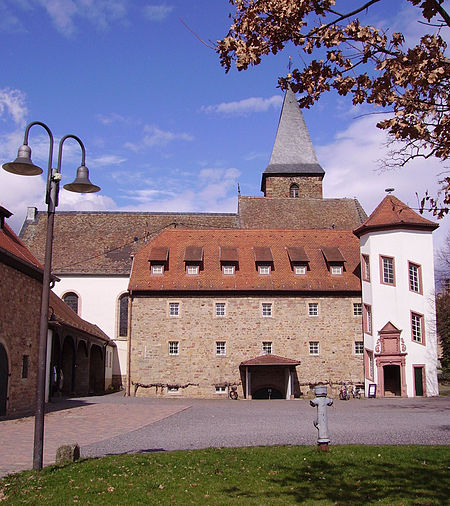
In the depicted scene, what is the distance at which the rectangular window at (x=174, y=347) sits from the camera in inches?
1281

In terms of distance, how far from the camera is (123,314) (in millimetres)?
41688

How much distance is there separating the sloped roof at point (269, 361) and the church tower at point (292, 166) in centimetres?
2088

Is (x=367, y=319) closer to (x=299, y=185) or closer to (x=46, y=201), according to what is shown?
(x=299, y=185)

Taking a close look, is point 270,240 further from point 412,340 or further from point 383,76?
point 383,76

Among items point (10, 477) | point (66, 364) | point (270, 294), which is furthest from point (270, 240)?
point (10, 477)

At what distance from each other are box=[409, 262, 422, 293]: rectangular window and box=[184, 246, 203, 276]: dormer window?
38.2 ft

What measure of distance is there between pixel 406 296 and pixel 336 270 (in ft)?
15.3

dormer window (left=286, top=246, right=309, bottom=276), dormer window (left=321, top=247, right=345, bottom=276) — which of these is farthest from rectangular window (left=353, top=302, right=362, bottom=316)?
dormer window (left=286, top=246, right=309, bottom=276)

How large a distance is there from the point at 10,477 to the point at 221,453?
11.9ft

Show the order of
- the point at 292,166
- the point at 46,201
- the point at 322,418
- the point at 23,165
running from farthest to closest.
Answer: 1. the point at 292,166
2. the point at 322,418
3. the point at 46,201
4. the point at 23,165

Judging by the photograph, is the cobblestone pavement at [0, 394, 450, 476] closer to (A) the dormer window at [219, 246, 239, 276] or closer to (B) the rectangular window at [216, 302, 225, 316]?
(B) the rectangular window at [216, 302, 225, 316]

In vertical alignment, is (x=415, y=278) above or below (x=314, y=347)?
above

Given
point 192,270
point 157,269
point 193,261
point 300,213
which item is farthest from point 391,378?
point 300,213

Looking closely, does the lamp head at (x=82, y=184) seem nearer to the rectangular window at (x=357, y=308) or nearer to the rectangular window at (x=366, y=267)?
the rectangular window at (x=366, y=267)
